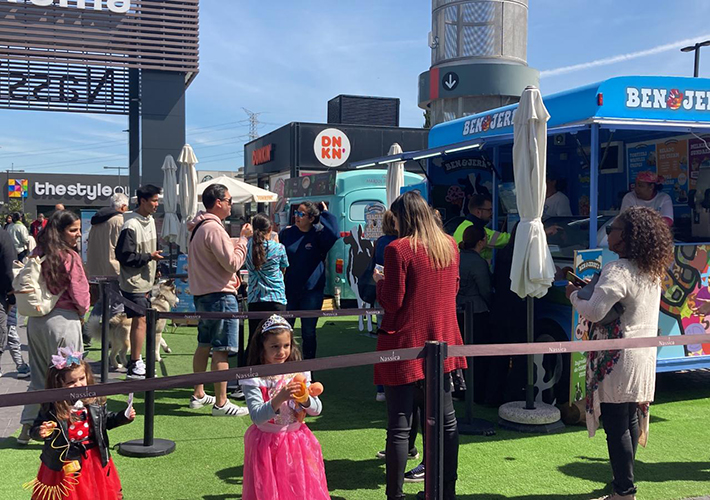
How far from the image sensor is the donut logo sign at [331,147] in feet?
69.1

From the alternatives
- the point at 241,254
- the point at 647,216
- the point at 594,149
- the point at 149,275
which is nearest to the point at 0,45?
the point at 149,275

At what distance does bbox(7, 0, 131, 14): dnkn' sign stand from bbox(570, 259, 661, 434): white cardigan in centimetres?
2259

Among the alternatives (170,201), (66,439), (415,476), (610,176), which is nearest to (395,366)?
(415,476)

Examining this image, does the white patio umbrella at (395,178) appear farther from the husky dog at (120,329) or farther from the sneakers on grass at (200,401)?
the sneakers on grass at (200,401)

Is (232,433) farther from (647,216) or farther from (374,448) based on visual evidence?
(647,216)

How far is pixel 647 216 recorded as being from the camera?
4.13 metres

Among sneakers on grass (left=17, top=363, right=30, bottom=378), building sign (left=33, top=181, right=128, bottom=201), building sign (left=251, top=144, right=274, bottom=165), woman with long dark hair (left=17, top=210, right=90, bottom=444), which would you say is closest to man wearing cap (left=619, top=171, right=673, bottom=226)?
woman with long dark hair (left=17, top=210, right=90, bottom=444)

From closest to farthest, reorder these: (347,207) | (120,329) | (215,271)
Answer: (215,271) → (120,329) → (347,207)

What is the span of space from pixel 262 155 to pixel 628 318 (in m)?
20.4

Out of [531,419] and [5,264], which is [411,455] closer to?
[531,419]

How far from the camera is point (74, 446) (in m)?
3.76

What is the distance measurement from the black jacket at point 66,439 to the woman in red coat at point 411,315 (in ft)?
4.77

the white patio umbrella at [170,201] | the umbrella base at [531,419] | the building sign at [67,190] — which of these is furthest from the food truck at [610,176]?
the building sign at [67,190]

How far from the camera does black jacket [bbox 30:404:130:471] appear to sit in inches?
147
